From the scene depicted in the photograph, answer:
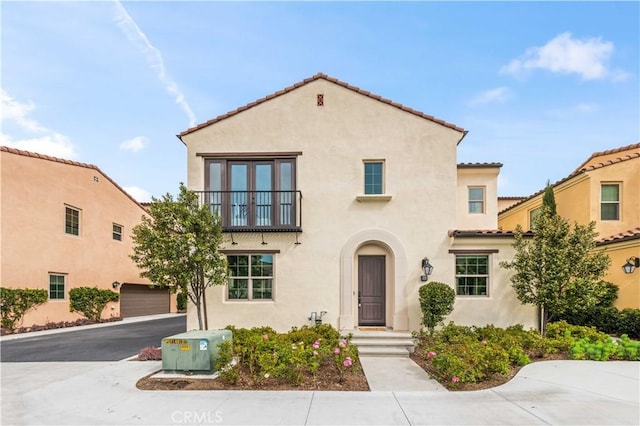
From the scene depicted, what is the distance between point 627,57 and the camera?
439 inches

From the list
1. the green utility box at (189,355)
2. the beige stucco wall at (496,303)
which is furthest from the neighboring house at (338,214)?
the green utility box at (189,355)

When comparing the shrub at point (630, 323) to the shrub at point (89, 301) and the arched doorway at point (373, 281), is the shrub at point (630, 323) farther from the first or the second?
the shrub at point (89, 301)

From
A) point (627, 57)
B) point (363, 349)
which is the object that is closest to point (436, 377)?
point (363, 349)

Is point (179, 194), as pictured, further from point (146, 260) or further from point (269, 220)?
point (269, 220)

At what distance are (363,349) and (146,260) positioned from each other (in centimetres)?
623

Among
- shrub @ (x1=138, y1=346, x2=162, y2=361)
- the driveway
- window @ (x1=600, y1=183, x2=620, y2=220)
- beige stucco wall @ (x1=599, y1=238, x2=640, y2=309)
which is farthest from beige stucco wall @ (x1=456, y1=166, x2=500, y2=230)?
the driveway

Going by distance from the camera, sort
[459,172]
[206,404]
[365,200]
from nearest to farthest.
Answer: [206,404] < [365,200] < [459,172]

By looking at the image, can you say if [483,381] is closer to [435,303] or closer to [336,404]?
[435,303]

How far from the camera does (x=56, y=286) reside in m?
16.4

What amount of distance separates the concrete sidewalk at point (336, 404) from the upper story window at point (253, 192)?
5.19m

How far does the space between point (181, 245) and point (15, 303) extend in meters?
11.2

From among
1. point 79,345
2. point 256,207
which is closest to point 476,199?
point 256,207

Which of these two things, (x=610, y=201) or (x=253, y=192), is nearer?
(x=253, y=192)

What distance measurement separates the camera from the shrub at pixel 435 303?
9.45m
